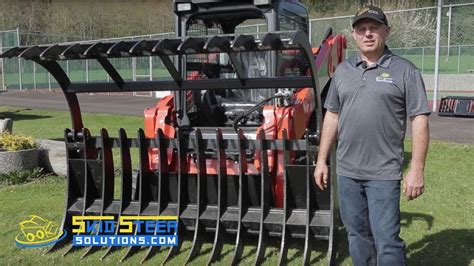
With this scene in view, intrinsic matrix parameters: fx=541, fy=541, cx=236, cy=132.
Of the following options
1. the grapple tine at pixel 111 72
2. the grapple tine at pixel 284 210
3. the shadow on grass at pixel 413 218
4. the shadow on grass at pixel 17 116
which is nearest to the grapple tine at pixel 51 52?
the grapple tine at pixel 111 72

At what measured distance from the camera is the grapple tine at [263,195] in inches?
165

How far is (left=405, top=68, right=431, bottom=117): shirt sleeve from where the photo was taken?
302 cm

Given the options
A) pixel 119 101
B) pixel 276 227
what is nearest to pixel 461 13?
pixel 119 101

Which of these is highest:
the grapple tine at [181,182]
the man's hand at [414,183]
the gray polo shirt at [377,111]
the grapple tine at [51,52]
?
the grapple tine at [51,52]

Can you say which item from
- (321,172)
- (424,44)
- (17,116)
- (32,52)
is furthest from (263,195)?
(424,44)

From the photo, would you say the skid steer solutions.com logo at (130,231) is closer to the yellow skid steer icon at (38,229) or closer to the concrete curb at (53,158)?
the yellow skid steer icon at (38,229)

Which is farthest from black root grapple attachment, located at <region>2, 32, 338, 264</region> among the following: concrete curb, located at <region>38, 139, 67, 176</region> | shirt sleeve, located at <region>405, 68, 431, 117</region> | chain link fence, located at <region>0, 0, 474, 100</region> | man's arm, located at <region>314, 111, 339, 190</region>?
chain link fence, located at <region>0, 0, 474, 100</region>

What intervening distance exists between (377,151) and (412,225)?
7.15ft

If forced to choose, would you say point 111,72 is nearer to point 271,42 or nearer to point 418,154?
point 271,42

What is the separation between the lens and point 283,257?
420cm

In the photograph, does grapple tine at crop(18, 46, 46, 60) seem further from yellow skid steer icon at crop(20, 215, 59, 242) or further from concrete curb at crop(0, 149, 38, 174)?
concrete curb at crop(0, 149, 38, 174)

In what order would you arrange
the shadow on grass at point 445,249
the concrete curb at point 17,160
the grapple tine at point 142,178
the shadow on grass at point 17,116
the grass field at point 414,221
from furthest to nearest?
the shadow on grass at point 17,116
the concrete curb at point 17,160
the grapple tine at point 142,178
the grass field at point 414,221
the shadow on grass at point 445,249

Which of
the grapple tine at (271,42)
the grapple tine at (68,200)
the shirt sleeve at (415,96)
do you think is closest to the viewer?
the shirt sleeve at (415,96)

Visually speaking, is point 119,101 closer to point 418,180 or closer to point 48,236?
point 48,236
